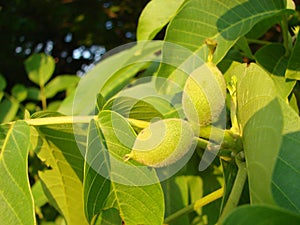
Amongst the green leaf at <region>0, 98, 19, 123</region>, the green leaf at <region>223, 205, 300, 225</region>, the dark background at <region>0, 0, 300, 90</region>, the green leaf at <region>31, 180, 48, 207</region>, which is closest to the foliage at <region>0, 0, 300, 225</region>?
the green leaf at <region>223, 205, 300, 225</region>

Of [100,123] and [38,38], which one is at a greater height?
[100,123]

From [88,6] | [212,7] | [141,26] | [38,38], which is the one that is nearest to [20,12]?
[38,38]

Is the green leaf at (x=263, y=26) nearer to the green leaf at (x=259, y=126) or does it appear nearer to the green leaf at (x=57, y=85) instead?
the green leaf at (x=259, y=126)

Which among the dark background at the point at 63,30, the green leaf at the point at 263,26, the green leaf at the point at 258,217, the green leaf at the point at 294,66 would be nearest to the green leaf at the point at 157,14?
the green leaf at the point at 263,26

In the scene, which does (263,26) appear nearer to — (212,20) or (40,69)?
(212,20)

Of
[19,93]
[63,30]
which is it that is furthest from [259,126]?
[63,30]

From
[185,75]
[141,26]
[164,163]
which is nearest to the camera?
[164,163]

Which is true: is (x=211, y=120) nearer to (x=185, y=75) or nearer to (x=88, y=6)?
(x=185, y=75)
